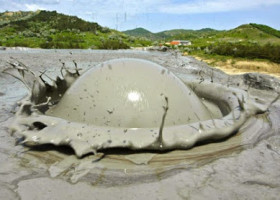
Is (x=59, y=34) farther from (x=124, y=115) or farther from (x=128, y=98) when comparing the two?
(x=124, y=115)

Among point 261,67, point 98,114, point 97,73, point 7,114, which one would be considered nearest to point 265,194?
point 98,114

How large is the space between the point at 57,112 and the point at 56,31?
5030 cm

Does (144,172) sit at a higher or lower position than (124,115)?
lower

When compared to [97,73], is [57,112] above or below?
below

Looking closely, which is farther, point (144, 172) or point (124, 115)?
point (124, 115)

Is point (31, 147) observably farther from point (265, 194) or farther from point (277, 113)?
point (277, 113)

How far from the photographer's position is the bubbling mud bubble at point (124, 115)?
9.68 ft

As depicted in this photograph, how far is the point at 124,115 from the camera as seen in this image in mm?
3262

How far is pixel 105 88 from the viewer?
3457mm

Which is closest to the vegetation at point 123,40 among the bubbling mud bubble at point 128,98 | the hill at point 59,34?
the hill at point 59,34

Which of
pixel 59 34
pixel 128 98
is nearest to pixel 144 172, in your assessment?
pixel 128 98

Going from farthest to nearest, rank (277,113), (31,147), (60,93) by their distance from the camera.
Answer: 1. (277,113)
2. (60,93)
3. (31,147)

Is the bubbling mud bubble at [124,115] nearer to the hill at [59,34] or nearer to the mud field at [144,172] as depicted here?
the mud field at [144,172]

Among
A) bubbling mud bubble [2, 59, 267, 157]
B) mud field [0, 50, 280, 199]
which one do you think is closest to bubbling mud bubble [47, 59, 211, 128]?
bubbling mud bubble [2, 59, 267, 157]
